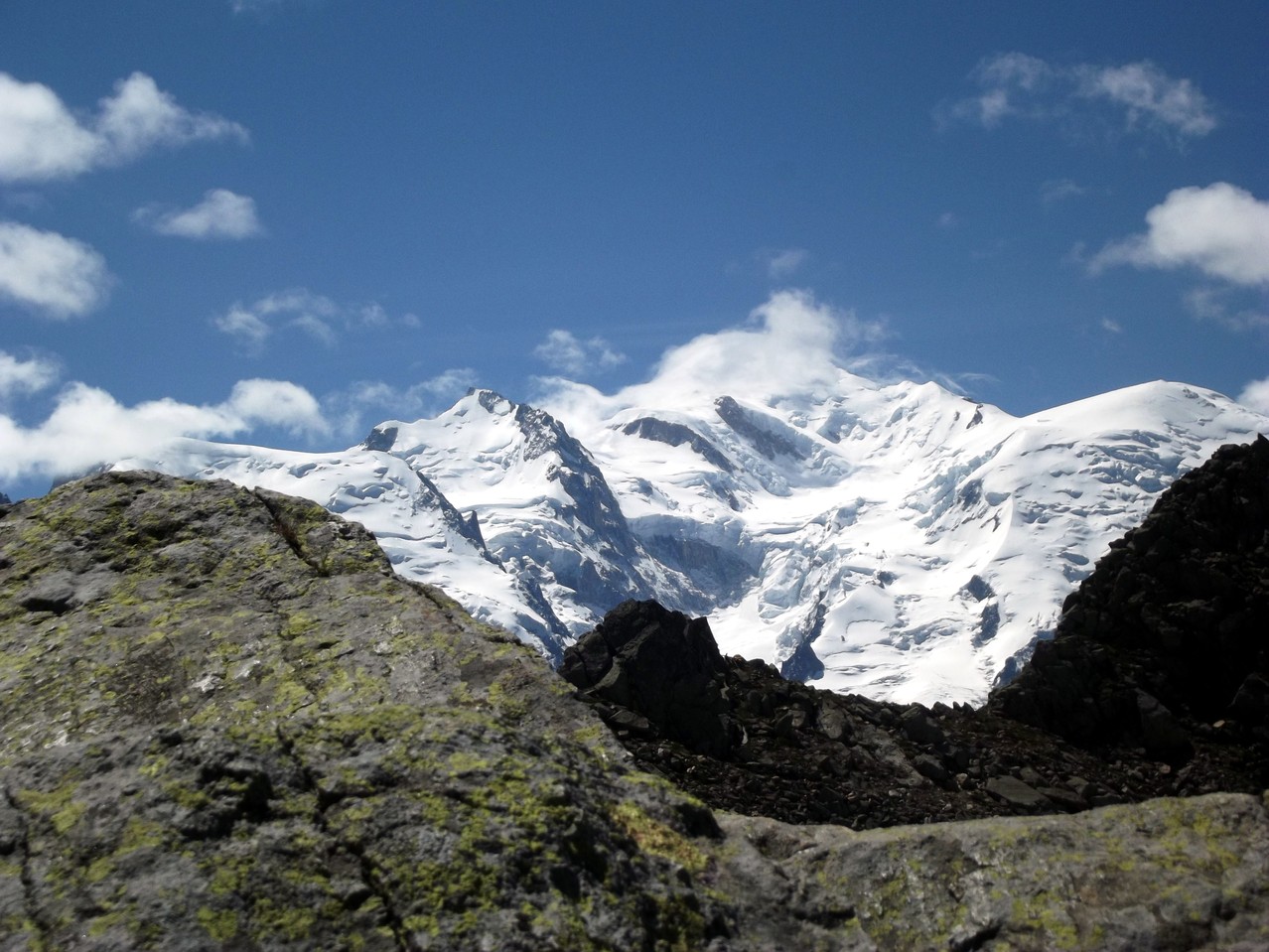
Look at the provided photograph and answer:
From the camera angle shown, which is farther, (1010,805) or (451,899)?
(1010,805)

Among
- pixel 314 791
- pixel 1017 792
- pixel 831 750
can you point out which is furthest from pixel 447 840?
pixel 1017 792

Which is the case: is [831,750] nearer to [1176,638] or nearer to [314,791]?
[1176,638]

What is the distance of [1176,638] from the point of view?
43031 millimetres

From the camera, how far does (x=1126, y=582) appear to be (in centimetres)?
4719

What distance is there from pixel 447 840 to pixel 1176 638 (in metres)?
43.0

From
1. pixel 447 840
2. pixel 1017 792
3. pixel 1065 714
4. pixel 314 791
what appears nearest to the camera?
pixel 447 840

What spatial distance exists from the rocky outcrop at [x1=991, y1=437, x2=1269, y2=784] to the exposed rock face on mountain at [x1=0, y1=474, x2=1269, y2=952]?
111ft

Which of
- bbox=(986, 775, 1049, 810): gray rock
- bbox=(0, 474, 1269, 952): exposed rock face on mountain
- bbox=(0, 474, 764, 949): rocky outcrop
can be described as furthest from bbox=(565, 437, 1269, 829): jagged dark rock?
bbox=(0, 474, 1269, 952): exposed rock face on mountain

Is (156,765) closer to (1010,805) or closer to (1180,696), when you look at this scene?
(1010,805)

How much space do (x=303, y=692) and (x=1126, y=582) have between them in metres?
45.1

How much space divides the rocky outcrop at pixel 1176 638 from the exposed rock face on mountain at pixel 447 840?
3383 centimetres

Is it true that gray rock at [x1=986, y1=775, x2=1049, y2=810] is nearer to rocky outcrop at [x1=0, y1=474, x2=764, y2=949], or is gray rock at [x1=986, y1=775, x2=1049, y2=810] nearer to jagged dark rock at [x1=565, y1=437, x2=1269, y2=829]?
jagged dark rock at [x1=565, y1=437, x2=1269, y2=829]

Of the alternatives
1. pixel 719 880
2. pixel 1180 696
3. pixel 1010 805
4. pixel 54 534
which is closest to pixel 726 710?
pixel 1010 805

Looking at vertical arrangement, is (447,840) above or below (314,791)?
below
